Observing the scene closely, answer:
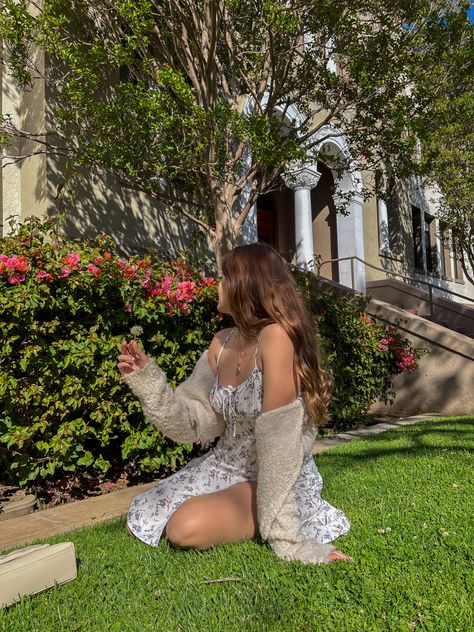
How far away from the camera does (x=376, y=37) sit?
6.80 m

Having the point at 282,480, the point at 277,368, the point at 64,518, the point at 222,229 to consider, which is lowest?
the point at 64,518

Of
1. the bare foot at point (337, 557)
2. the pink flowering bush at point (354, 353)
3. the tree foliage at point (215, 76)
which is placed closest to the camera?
the bare foot at point (337, 557)

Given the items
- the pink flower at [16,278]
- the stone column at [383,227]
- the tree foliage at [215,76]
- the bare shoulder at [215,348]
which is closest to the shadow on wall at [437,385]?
the tree foliage at [215,76]

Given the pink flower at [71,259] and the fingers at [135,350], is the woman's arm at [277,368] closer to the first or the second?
the fingers at [135,350]

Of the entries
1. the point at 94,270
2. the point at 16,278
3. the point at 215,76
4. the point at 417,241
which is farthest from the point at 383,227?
the point at 16,278

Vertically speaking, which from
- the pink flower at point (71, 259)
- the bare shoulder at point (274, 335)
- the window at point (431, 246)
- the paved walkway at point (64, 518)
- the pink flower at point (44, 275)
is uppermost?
the window at point (431, 246)

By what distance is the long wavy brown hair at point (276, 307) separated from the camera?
98.3 inches

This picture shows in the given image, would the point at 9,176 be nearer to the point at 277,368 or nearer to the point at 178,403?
the point at 178,403

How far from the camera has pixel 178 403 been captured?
2.78m

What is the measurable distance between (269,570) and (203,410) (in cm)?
87

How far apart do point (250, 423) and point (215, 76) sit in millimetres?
5735

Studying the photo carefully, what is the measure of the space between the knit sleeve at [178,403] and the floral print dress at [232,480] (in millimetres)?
71

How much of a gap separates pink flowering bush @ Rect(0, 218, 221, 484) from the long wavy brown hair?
1.74m

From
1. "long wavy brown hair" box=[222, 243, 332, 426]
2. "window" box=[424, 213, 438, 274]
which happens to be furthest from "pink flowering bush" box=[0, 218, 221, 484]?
"window" box=[424, 213, 438, 274]
